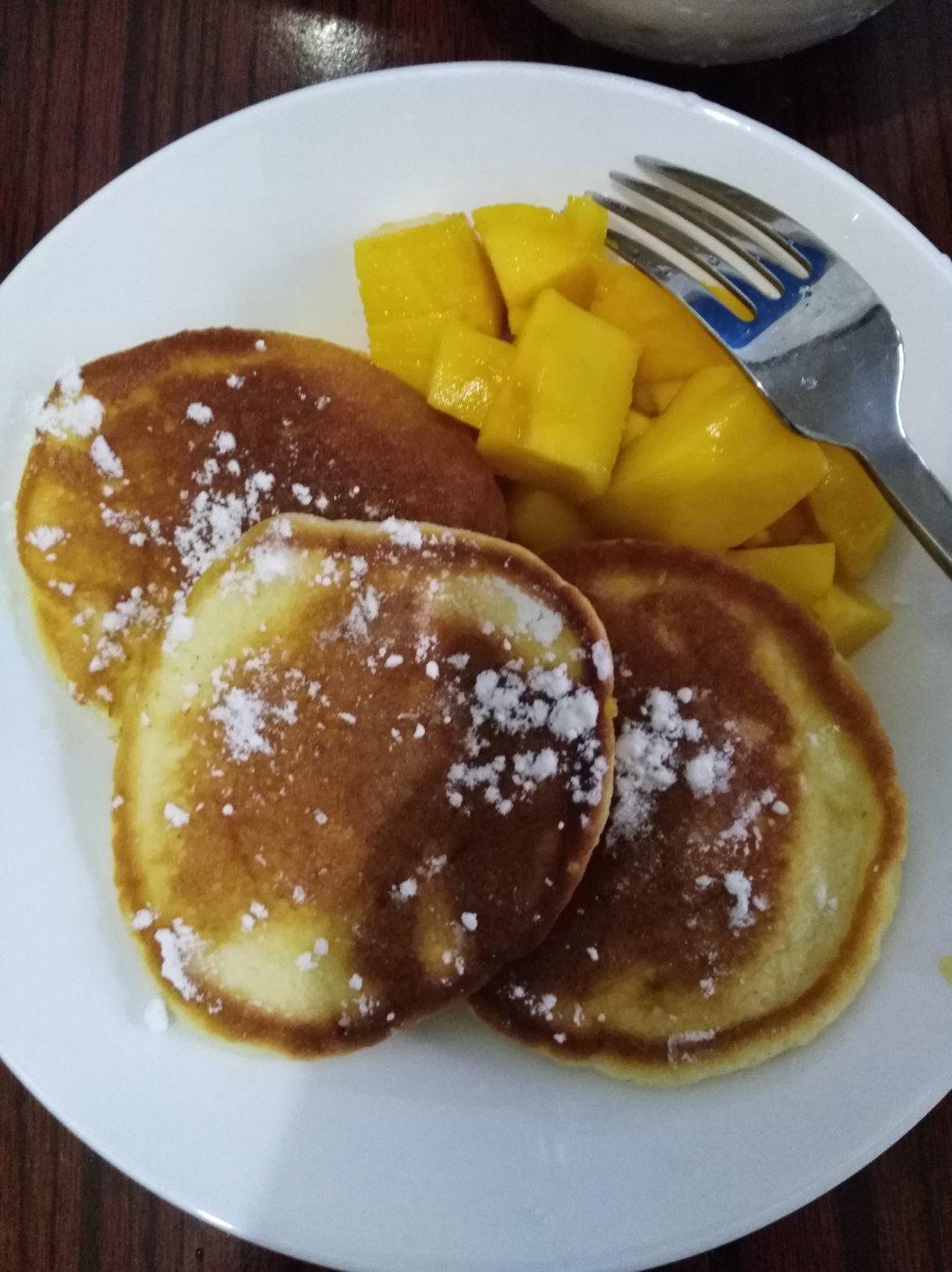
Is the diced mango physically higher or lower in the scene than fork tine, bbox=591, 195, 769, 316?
lower

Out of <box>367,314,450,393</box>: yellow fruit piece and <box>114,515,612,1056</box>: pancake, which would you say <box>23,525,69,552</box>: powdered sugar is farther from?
<box>367,314,450,393</box>: yellow fruit piece

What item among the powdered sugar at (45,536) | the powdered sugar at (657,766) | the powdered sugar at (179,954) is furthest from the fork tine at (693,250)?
the powdered sugar at (179,954)

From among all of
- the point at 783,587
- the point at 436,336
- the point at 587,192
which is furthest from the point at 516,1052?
the point at 587,192

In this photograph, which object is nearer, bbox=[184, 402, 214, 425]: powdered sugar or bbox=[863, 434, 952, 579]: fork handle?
bbox=[863, 434, 952, 579]: fork handle

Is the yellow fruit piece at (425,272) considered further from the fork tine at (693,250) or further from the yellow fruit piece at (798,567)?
the yellow fruit piece at (798,567)

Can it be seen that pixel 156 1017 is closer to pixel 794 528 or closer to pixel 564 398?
pixel 564 398

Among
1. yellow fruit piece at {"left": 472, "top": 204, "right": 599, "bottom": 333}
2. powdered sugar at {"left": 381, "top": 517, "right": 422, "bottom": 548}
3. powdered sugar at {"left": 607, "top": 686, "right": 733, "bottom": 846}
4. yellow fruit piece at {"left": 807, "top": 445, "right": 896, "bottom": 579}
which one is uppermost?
yellow fruit piece at {"left": 472, "top": 204, "right": 599, "bottom": 333}

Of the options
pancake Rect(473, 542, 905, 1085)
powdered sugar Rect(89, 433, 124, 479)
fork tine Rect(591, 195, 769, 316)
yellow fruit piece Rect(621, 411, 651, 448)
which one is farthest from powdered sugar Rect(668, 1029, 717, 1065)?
powdered sugar Rect(89, 433, 124, 479)
